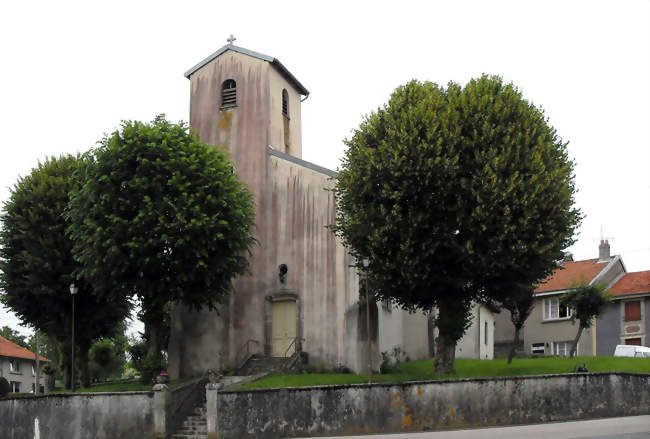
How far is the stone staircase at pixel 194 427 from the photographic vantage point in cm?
2625

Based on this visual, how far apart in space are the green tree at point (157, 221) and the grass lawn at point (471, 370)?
582 cm

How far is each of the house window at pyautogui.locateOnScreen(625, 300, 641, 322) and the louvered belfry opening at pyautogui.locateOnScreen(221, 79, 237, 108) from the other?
1300 inches

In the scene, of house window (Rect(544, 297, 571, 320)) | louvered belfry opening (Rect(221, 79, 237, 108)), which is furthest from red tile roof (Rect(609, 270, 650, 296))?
louvered belfry opening (Rect(221, 79, 237, 108))

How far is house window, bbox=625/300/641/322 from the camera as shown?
169ft

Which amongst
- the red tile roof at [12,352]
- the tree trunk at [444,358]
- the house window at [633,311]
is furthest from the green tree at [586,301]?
the red tile roof at [12,352]

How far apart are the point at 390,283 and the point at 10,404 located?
16.7 m

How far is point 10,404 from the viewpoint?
2969 cm

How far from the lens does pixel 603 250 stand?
58312 millimetres

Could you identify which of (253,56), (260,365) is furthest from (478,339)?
(253,56)

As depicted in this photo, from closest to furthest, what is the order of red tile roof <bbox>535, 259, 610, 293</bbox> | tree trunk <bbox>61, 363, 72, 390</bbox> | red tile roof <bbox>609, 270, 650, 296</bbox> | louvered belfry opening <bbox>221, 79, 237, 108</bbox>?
tree trunk <bbox>61, 363, 72, 390</bbox> → louvered belfry opening <bbox>221, 79, 237, 108</bbox> → red tile roof <bbox>609, 270, 650, 296</bbox> → red tile roof <bbox>535, 259, 610, 293</bbox>

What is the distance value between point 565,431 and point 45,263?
25.0 m

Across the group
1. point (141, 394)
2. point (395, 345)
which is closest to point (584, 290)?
point (395, 345)

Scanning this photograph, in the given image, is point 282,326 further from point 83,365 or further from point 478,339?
point 478,339

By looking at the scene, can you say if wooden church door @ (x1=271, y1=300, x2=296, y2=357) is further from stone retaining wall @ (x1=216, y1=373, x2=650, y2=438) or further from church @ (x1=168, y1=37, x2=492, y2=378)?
stone retaining wall @ (x1=216, y1=373, x2=650, y2=438)
